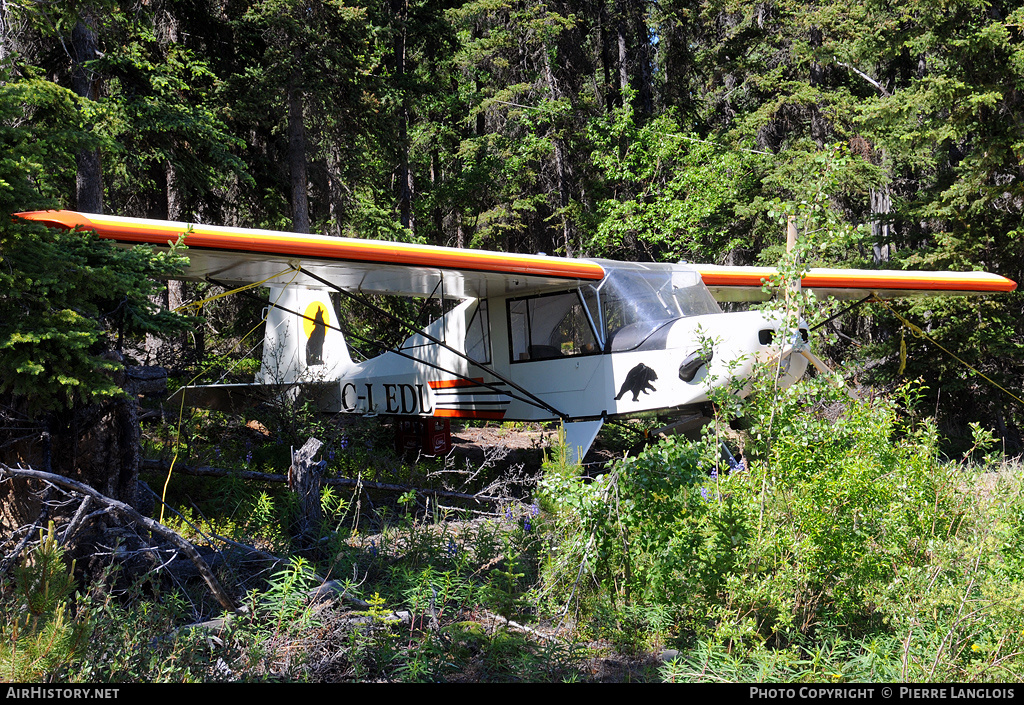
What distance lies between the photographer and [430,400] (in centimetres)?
916

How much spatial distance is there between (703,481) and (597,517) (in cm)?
64

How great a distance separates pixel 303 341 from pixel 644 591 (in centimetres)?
844

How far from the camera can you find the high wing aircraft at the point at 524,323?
231 inches

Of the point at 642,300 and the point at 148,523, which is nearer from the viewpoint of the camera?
the point at 148,523

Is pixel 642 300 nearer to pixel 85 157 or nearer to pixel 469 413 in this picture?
pixel 469 413

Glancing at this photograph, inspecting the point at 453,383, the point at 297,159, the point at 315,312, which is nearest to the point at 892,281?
the point at 453,383

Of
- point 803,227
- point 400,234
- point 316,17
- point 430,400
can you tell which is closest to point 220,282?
point 430,400

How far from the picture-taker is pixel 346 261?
19.7 feet

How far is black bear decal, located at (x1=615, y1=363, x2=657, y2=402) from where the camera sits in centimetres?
683

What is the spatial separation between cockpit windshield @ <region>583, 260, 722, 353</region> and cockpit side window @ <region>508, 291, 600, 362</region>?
0.65 feet

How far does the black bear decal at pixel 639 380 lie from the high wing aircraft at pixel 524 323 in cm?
1

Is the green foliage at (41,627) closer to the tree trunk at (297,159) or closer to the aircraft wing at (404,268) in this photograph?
the aircraft wing at (404,268)

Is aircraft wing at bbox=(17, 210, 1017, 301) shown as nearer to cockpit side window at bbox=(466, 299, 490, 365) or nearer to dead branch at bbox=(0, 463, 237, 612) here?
cockpit side window at bbox=(466, 299, 490, 365)

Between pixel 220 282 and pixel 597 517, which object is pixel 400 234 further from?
pixel 597 517
